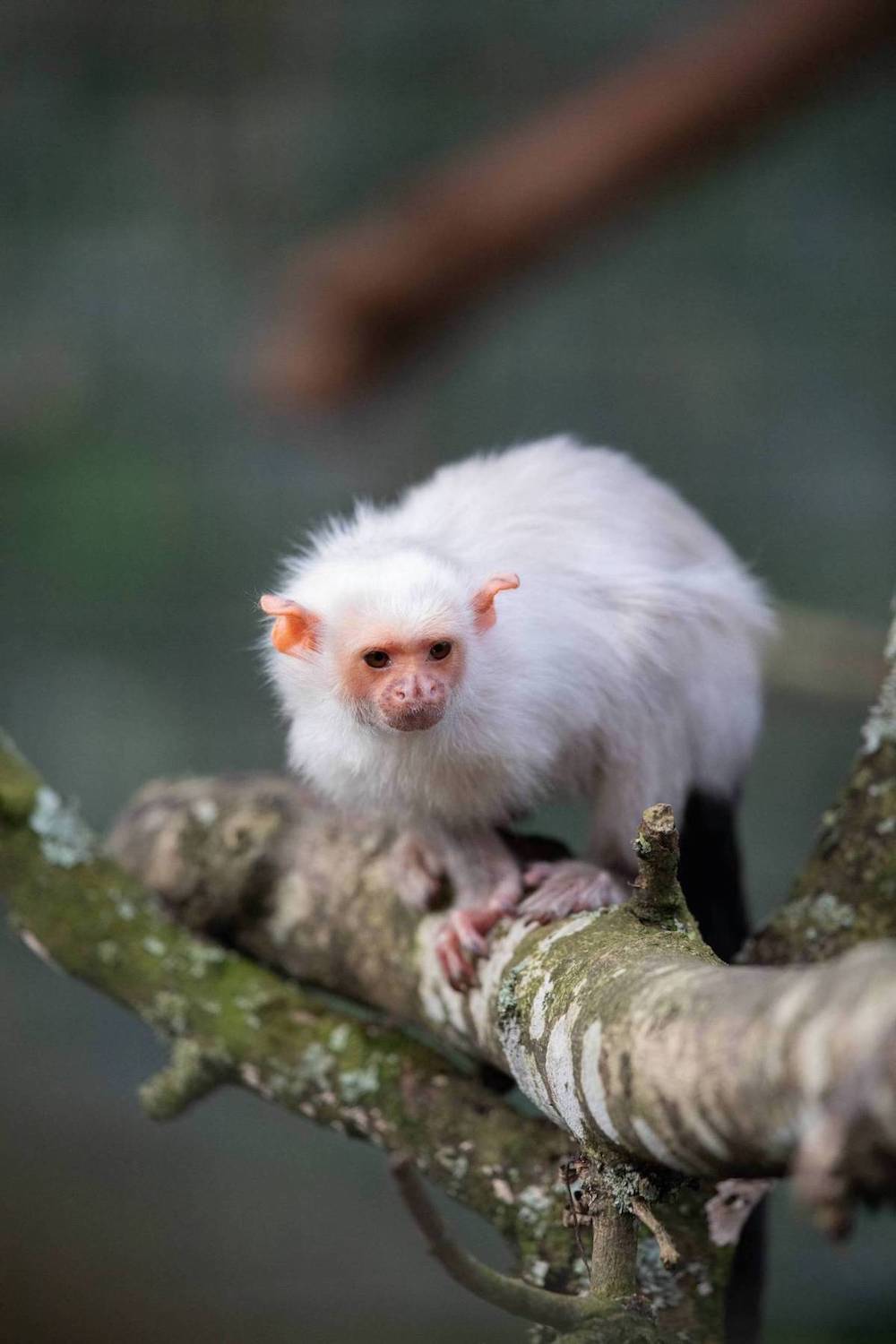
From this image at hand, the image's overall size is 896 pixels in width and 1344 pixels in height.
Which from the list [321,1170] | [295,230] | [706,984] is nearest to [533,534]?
[706,984]

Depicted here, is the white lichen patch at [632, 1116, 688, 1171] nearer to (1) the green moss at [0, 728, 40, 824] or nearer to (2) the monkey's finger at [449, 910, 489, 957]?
(2) the monkey's finger at [449, 910, 489, 957]

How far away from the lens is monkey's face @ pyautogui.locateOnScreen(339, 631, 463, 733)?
2191 mm

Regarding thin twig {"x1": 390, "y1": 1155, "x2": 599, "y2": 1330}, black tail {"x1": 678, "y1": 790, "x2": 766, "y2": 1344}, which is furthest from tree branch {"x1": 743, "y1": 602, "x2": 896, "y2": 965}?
thin twig {"x1": 390, "y1": 1155, "x2": 599, "y2": 1330}

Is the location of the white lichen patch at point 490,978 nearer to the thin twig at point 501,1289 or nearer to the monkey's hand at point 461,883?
the monkey's hand at point 461,883

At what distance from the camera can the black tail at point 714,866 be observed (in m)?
2.66

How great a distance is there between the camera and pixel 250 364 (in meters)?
6.61

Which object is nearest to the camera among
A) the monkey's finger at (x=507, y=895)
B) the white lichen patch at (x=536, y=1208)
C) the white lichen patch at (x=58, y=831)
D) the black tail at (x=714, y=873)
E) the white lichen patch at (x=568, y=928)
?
the white lichen patch at (x=568, y=928)

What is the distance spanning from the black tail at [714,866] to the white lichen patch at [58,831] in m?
1.18

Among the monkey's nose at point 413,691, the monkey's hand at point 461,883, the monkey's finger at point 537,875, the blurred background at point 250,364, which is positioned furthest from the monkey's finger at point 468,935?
the blurred background at point 250,364

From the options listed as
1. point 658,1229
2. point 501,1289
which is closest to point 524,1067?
point 501,1289

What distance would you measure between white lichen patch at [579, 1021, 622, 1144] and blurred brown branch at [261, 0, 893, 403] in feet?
13.2

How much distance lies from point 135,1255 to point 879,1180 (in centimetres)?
301

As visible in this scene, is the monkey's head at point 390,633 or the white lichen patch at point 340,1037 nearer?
the monkey's head at point 390,633

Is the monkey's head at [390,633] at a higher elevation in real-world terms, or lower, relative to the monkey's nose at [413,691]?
higher
